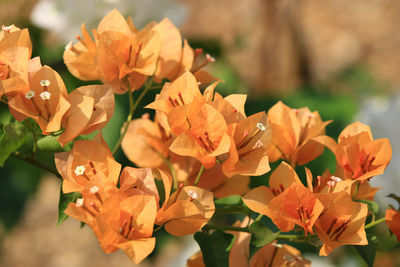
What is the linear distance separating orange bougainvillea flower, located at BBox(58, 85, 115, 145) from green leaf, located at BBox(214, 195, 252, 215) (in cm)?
14

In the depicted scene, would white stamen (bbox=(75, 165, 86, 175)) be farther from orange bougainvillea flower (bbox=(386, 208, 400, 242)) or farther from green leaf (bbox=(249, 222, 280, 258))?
orange bougainvillea flower (bbox=(386, 208, 400, 242))

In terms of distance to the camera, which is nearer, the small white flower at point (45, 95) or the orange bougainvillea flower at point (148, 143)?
the small white flower at point (45, 95)

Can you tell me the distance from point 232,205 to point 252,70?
119 centimetres

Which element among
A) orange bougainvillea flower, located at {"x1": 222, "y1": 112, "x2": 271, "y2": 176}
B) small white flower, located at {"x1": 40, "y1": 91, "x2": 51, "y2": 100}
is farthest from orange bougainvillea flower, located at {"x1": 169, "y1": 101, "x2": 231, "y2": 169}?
small white flower, located at {"x1": 40, "y1": 91, "x2": 51, "y2": 100}

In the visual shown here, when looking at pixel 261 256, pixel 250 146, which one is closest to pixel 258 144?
pixel 250 146

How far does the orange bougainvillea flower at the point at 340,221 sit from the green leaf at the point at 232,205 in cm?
7

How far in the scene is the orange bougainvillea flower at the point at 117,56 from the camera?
54 cm

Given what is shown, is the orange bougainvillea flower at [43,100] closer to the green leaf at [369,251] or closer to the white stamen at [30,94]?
the white stamen at [30,94]

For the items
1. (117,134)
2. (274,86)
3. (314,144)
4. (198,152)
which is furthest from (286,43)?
(198,152)

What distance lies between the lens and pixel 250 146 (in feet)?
1.62

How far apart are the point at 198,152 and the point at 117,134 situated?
0.58 metres

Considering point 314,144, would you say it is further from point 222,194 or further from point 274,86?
point 274,86

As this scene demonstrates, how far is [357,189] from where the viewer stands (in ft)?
1.68

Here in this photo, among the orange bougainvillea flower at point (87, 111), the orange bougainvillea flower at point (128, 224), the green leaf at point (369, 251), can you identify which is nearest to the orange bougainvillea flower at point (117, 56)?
the orange bougainvillea flower at point (87, 111)
